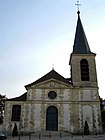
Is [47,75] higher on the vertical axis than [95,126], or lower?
higher

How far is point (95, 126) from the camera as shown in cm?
2489

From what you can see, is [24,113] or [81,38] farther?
[81,38]

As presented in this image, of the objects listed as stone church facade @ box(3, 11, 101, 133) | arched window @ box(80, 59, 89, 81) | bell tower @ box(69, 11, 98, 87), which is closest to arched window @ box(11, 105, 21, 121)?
stone church facade @ box(3, 11, 101, 133)

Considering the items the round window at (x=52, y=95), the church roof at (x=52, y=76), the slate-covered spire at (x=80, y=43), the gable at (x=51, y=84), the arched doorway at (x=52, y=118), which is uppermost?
the slate-covered spire at (x=80, y=43)

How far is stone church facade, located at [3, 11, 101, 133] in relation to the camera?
990 inches

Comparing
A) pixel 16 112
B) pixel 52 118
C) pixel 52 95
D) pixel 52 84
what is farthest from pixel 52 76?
pixel 16 112

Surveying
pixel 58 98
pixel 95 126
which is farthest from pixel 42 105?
pixel 95 126

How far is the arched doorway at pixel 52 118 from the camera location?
2523 cm

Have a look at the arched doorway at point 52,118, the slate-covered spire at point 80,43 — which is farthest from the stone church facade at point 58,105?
the slate-covered spire at point 80,43

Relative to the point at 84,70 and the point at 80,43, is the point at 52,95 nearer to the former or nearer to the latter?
the point at 84,70

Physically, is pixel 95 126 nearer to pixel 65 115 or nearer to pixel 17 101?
pixel 65 115

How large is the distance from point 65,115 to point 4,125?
715 centimetres

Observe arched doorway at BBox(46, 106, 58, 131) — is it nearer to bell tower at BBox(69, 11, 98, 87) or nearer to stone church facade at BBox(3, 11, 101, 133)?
stone church facade at BBox(3, 11, 101, 133)

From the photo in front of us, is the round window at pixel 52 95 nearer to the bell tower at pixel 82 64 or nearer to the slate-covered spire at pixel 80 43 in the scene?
the bell tower at pixel 82 64
